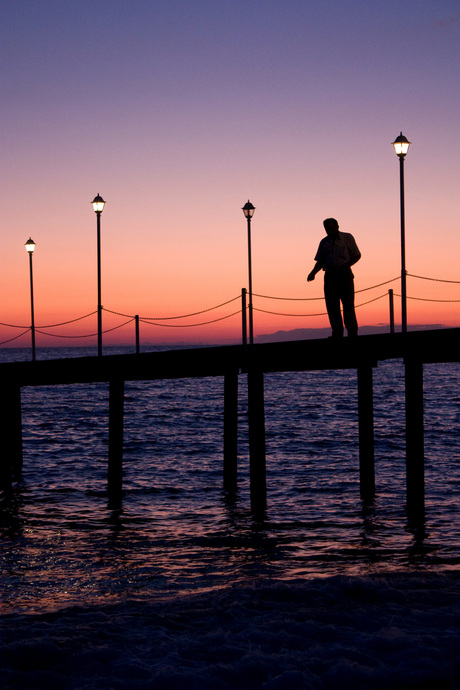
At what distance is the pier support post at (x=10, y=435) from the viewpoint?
17528mm

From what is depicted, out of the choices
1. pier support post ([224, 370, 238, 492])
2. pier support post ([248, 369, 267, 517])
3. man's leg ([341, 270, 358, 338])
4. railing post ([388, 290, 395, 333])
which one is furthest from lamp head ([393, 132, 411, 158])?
pier support post ([224, 370, 238, 492])

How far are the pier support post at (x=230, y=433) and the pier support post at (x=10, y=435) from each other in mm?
5161

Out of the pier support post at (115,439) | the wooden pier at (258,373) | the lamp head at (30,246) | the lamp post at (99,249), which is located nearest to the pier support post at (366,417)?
the wooden pier at (258,373)

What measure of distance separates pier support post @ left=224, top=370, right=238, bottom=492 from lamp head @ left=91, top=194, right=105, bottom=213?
744 centimetres

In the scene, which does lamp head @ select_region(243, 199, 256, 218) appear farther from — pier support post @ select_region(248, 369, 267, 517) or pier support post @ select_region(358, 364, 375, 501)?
pier support post @ select_region(248, 369, 267, 517)

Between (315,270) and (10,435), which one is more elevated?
(315,270)

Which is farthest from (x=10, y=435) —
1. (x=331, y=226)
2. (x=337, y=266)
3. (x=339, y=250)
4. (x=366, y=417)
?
(x=331, y=226)

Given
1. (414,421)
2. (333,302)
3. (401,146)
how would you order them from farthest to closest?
(401,146) < (333,302) < (414,421)

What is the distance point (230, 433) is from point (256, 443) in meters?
2.16

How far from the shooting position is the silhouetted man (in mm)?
12744

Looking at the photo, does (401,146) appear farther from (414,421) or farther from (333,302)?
(414,421)

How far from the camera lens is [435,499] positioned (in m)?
15.5

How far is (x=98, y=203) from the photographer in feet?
69.2

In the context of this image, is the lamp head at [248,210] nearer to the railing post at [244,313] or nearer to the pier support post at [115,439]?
the railing post at [244,313]
